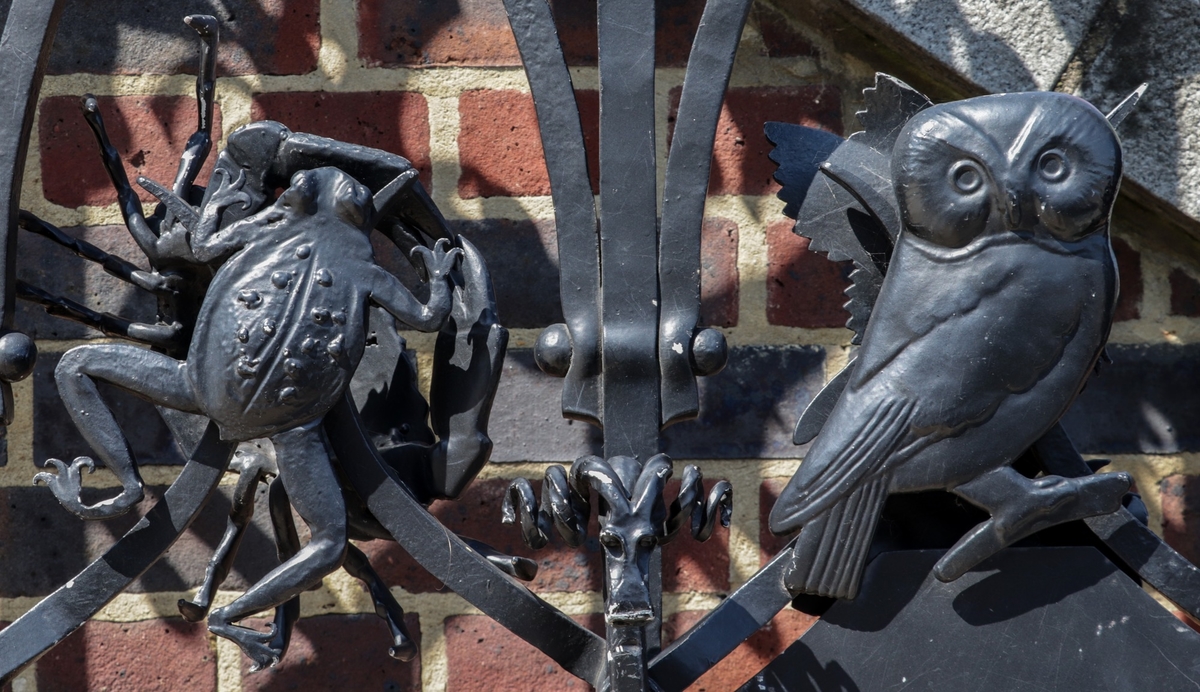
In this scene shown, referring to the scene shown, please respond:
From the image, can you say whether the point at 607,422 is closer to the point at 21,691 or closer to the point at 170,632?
the point at 170,632

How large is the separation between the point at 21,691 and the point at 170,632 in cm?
14

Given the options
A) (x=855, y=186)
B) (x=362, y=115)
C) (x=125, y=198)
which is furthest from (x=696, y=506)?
(x=362, y=115)

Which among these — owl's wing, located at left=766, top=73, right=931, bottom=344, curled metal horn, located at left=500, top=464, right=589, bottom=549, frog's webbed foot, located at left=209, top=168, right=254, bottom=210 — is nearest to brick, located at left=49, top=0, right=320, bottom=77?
frog's webbed foot, located at left=209, top=168, right=254, bottom=210

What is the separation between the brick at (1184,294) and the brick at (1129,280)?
0.03 m

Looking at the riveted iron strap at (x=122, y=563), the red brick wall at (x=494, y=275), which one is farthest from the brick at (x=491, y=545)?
the riveted iron strap at (x=122, y=563)

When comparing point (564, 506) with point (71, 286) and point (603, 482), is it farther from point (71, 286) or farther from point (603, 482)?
point (71, 286)

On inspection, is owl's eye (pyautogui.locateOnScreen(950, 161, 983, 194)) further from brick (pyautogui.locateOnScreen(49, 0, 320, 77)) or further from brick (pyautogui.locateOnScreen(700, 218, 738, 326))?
brick (pyautogui.locateOnScreen(49, 0, 320, 77))

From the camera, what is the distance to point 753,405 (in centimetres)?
121

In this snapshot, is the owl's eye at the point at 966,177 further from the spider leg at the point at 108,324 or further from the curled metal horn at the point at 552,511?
the spider leg at the point at 108,324

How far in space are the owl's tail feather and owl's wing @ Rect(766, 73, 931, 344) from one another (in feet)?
0.57

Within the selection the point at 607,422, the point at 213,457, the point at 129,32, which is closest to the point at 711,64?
the point at 607,422

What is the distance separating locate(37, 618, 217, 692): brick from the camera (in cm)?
118

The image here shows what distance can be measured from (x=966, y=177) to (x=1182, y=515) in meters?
0.56

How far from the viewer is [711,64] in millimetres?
865
